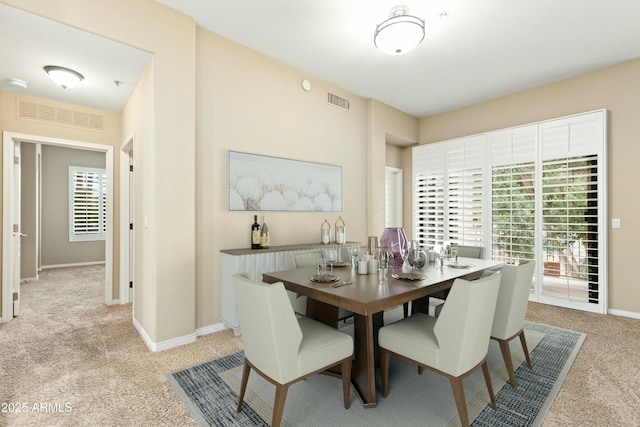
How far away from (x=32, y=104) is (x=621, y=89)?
710 centimetres

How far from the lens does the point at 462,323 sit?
1.68 meters

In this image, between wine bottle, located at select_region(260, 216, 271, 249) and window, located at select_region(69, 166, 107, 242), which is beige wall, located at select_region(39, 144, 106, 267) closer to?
window, located at select_region(69, 166, 107, 242)

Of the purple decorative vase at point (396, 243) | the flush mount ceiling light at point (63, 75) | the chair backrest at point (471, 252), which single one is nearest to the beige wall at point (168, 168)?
the flush mount ceiling light at point (63, 75)

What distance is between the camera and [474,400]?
203 centimetres

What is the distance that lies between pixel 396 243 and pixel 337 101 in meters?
2.61

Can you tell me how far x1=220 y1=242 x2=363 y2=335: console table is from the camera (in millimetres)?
3062

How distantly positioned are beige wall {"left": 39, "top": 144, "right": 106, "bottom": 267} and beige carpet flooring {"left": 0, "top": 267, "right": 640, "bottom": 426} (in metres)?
3.71

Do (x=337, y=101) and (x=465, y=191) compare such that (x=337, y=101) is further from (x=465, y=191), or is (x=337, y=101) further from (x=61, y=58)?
(x=61, y=58)


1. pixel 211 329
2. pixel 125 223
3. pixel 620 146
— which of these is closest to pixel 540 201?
pixel 620 146

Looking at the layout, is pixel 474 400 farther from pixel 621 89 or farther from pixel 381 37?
pixel 621 89

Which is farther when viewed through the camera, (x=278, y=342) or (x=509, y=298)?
(x=509, y=298)

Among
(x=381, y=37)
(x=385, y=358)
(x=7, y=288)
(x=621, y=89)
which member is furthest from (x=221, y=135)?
(x=621, y=89)

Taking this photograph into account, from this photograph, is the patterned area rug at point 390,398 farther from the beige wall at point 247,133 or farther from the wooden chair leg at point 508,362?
the beige wall at point 247,133

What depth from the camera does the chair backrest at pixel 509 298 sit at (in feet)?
7.10
